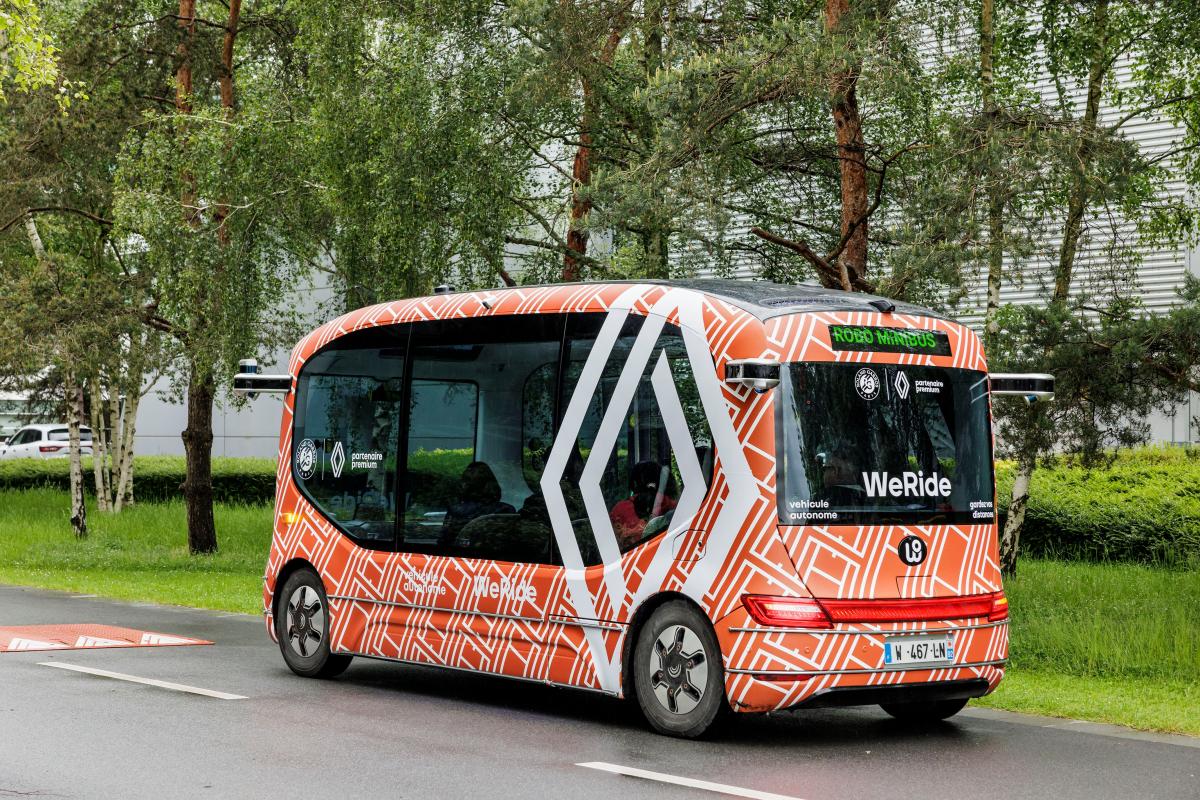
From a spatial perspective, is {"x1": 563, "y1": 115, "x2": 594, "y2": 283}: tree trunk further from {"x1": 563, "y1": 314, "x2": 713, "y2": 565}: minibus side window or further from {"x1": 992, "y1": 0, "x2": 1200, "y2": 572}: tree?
{"x1": 563, "y1": 314, "x2": 713, "y2": 565}: minibus side window

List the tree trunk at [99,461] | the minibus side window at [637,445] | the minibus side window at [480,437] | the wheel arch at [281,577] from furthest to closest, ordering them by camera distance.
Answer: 1. the tree trunk at [99,461]
2. the wheel arch at [281,577]
3. the minibus side window at [480,437]
4. the minibus side window at [637,445]

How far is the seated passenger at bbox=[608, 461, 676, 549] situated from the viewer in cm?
934

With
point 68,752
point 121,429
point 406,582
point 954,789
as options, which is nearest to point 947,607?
point 954,789

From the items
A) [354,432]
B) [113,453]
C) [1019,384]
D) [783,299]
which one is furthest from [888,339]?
[113,453]

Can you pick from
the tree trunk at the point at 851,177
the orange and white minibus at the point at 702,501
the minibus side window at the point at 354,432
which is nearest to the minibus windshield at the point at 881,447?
the orange and white minibus at the point at 702,501

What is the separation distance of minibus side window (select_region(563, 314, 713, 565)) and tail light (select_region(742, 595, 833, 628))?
0.86m

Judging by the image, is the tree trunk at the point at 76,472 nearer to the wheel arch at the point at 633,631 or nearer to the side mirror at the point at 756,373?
the wheel arch at the point at 633,631

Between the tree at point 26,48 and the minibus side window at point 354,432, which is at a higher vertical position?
the tree at point 26,48

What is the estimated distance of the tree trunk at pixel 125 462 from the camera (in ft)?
102

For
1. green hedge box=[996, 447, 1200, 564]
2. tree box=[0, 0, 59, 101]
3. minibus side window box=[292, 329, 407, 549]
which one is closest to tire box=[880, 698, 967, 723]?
minibus side window box=[292, 329, 407, 549]

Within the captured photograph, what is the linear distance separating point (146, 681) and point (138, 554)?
15.1 m

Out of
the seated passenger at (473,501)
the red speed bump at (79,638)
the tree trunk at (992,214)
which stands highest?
the tree trunk at (992,214)

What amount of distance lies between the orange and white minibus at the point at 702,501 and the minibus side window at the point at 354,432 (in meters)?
0.22

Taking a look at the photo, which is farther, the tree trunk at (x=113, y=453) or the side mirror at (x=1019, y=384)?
the tree trunk at (x=113, y=453)
